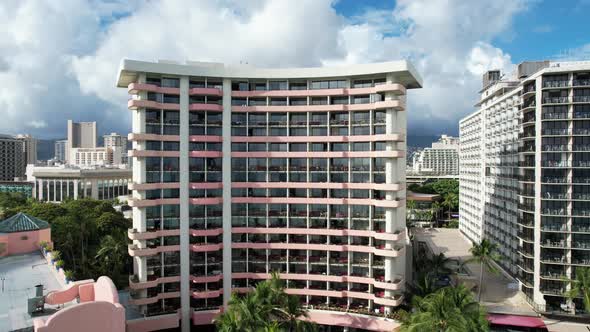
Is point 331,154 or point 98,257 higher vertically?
point 331,154

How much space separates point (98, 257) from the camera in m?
68.4

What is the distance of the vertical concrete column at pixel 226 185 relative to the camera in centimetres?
5516

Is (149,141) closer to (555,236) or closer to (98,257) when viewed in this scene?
(98,257)

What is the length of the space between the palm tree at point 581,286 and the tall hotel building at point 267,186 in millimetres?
20732

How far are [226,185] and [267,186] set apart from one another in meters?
5.48

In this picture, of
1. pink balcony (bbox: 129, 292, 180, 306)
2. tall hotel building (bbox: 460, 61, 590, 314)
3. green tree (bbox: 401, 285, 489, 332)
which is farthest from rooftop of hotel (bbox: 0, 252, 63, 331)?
tall hotel building (bbox: 460, 61, 590, 314)

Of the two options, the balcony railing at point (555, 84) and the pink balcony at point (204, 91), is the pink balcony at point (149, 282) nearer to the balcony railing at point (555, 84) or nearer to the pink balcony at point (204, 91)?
the pink balcony at point (204, 91)

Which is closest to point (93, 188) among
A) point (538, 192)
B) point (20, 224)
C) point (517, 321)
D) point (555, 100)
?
point (20, 224)

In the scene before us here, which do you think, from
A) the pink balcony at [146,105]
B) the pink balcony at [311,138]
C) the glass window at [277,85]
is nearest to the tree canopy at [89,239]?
the pink balcony at [146,105]

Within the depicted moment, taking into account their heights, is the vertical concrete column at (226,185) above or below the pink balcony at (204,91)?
below

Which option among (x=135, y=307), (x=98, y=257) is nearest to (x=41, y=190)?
(x=98, y=257)

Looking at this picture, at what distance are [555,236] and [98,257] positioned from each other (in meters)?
69.1

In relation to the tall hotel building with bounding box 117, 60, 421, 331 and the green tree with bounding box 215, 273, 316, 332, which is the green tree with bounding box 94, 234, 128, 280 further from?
the green tree with bounding box 215, 273, 316, 332

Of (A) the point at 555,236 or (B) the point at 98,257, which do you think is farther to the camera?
(B) the point at 98,257
